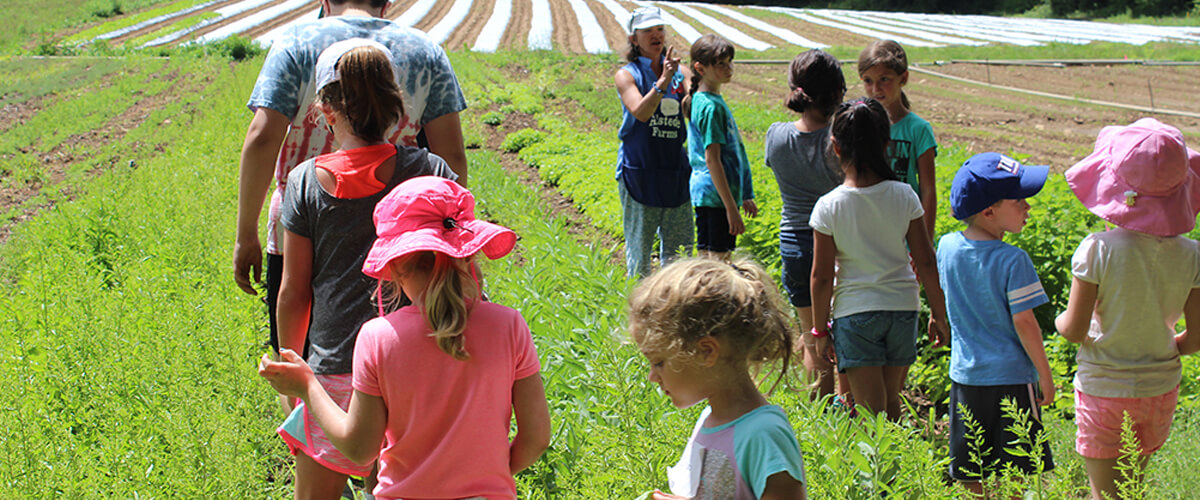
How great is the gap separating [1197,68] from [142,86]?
22.9m

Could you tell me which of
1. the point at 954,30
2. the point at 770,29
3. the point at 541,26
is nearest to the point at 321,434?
the point at 541,26

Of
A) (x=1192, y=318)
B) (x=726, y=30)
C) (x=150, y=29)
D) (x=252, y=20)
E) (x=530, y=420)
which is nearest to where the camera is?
(x=530, y=420)

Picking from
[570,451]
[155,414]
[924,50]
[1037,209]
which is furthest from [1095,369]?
[924,50]

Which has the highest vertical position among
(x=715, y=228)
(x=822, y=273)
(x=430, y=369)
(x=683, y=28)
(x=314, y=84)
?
(x=314, y=84)

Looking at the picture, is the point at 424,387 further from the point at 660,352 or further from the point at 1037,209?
the point at 1037,209

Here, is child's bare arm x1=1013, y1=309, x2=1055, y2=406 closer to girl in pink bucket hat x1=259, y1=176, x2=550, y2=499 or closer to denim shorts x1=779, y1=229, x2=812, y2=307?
denim shorts x1=779, y1=229, x2=812, y2=307

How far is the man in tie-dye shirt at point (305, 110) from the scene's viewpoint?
282 cm

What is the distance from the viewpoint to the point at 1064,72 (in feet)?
69.2

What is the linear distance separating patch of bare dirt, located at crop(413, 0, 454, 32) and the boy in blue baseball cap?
31.7m

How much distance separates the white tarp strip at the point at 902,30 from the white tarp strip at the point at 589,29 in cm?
1104

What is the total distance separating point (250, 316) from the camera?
432 cm

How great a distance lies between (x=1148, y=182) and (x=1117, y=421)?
74 centimetres

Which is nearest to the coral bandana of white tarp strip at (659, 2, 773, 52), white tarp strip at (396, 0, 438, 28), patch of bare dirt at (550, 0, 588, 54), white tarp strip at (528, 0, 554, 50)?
patch of bare dirt at (550, 0, 588, 54)

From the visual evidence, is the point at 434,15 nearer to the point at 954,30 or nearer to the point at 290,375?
the point at 954,30
